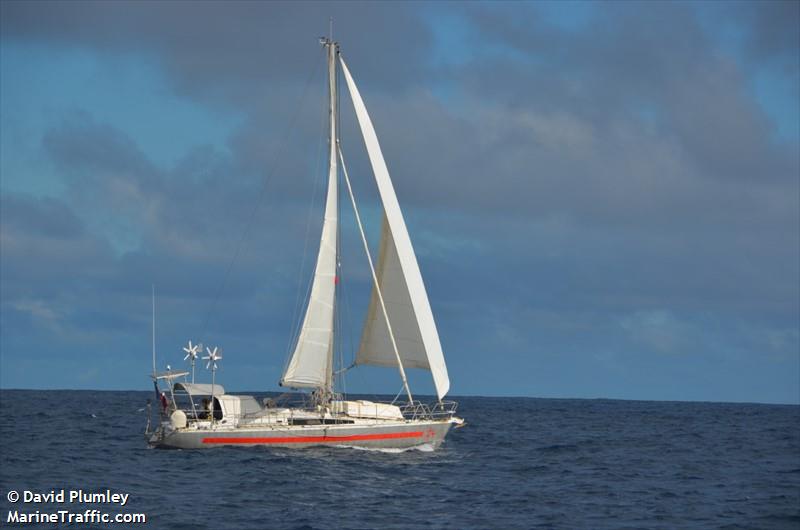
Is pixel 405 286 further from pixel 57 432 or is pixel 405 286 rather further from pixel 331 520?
pixel 57 432

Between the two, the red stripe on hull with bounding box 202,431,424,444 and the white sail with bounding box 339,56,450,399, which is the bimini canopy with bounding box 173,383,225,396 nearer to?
the red stripe on hull with bounding box 202,431,424,444

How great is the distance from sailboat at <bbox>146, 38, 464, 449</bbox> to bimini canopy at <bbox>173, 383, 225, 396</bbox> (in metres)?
0.05

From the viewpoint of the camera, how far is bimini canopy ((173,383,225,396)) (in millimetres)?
46719

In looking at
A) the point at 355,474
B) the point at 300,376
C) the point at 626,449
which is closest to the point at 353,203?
the point at 300,376

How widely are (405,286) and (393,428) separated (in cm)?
639

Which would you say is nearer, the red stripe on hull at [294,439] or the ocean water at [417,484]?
the ocean water at [417,484]

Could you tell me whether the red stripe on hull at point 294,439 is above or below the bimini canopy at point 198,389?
below

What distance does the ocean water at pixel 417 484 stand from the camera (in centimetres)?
3180

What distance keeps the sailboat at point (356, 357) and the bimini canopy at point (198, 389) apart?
0.05 m

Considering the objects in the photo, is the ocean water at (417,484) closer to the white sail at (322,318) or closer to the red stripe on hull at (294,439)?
the red stripe on hull at (294,439)

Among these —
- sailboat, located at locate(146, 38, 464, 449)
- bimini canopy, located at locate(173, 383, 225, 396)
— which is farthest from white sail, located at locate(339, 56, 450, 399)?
bimini canopy, located at locate(173, 383, 225, 396)

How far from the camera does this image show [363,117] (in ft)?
157

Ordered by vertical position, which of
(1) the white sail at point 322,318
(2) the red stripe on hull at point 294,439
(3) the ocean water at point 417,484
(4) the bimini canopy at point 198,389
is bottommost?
(3) the ocean water at point 417,484

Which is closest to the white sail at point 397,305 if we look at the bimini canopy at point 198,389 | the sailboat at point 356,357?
the sailboat at point 356,357
